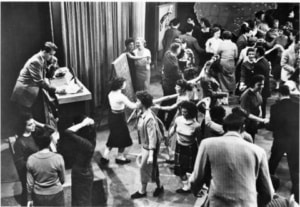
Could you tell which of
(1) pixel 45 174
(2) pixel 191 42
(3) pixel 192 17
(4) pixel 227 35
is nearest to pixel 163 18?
(3) pixel 192 17

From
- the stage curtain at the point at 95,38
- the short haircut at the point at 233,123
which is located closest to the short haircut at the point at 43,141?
the stage curtain at the point at 95,38

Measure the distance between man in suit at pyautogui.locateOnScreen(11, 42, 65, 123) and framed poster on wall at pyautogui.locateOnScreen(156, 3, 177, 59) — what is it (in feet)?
3.52

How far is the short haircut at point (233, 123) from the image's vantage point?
12.1 ft

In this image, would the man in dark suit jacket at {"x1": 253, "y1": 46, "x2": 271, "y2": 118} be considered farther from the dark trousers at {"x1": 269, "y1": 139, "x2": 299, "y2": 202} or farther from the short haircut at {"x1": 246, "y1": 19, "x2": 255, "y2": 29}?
the short haircut at {"x1": 246, "y1": 19, "x2": 255, "y2": 29}

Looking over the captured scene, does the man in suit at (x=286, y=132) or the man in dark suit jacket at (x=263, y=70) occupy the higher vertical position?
the man in dark suit jacket at (x=263, y=70)

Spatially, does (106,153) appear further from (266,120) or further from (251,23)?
(251,23)

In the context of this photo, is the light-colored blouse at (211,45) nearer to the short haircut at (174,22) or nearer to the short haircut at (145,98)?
the short haircut at (174,22)

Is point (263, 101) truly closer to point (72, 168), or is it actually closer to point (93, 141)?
point (93, 141)

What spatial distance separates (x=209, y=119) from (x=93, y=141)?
117 centimetres

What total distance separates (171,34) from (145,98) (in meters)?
→ 0.88

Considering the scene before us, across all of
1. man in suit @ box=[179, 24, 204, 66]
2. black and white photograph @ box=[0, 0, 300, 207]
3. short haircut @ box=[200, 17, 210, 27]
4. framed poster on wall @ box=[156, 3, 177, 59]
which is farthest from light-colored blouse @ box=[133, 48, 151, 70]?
short haircut @ box=[200, 17, 210, 27]

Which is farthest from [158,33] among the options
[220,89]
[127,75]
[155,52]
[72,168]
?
[72,168]

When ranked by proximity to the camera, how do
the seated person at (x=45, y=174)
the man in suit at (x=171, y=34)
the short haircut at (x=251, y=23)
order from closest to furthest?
the seated person at (x=45, y=174) < the man in suit at (x=171, y=34) < the short haircut at (x=251, y=23)

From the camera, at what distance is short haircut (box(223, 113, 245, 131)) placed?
369 centimetres
